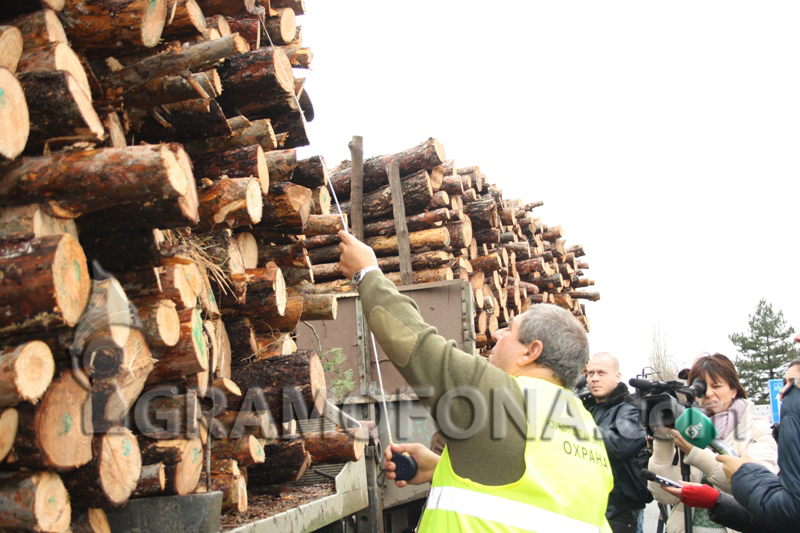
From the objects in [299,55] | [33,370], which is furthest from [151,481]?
[299,55]

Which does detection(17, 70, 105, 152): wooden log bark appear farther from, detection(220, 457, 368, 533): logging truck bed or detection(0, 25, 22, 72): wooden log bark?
detection(220, 457, 368, 533): logging truck bed

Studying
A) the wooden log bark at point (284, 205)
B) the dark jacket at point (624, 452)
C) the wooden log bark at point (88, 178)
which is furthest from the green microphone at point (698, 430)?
the wooden log bark at point (88, 178)

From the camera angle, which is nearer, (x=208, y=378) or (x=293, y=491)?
(x=208, y=378)

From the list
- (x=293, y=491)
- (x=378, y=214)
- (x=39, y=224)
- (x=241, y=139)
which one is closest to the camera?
(x=39, y=224)

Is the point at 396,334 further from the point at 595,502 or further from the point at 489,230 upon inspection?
the point at 489,230

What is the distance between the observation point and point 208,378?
3.71 meters

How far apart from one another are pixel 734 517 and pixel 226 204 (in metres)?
3.20

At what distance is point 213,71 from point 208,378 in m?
1.78

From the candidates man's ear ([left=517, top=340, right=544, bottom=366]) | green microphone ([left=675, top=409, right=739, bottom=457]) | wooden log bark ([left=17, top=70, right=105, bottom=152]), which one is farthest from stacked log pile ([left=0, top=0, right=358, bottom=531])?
green microphone ([left=675, top=409, right=739, bottom=457])

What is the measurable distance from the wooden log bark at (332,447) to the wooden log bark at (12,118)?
248cm

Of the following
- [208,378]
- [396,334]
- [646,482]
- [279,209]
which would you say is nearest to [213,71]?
[279,209]

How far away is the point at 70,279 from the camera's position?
2.54 meters

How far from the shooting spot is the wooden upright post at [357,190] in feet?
26.9

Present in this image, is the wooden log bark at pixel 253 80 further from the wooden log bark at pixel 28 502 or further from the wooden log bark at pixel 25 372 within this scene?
the wooden log bark at pixel 28 502
